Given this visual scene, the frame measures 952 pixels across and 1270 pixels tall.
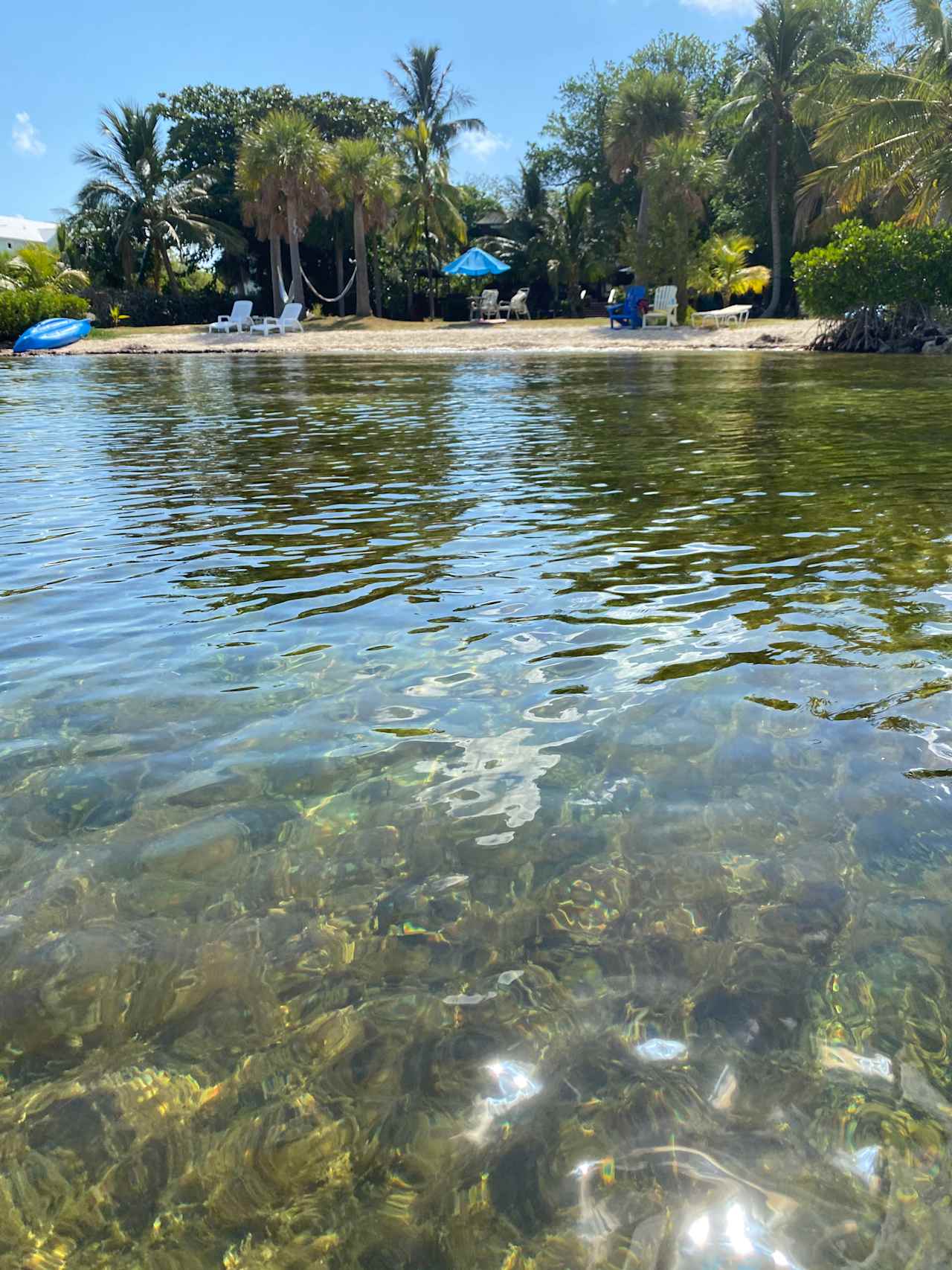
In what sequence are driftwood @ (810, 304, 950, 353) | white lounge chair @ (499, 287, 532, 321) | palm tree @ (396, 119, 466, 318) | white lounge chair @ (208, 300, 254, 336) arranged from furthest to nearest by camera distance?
1. white lounge chair @ (499, 287, 532, 321)
2. palm tree @ (396, 119, 466, 318)
3. white lounge chair @ (208, 300, 254, 336)
4. driftwood @ (810, 304, 950, 353)

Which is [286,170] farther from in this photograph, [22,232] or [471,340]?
[22,232]

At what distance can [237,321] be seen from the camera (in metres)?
36.7

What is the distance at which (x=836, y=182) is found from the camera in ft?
76.7

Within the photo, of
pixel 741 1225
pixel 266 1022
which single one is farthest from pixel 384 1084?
pixel 741 1225

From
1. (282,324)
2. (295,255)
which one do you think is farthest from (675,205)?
→ (295,255)

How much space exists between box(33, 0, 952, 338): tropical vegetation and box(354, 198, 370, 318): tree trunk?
3.8 inches

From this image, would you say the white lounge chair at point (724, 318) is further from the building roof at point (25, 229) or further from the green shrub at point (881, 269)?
the building roof at point (25, 229)

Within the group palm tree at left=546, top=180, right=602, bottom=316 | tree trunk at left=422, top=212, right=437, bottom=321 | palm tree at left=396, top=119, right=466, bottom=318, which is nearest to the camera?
palm tree at left=396, top=119, right=466, bottom=318

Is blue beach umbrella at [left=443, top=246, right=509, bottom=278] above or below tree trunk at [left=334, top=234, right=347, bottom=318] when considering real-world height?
below

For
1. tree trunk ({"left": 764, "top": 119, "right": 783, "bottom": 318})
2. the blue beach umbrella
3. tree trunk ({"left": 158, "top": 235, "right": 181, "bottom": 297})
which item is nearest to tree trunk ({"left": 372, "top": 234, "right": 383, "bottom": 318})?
the blue beach umbrella

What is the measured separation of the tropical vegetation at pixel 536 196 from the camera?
34.2 m

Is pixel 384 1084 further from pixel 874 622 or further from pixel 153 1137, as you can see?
pixel 874 622

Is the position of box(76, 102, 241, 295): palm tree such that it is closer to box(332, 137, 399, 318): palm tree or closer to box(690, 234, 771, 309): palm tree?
box(332, 137, 399, 318): palm tree

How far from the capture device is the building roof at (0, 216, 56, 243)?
62.7 meters
